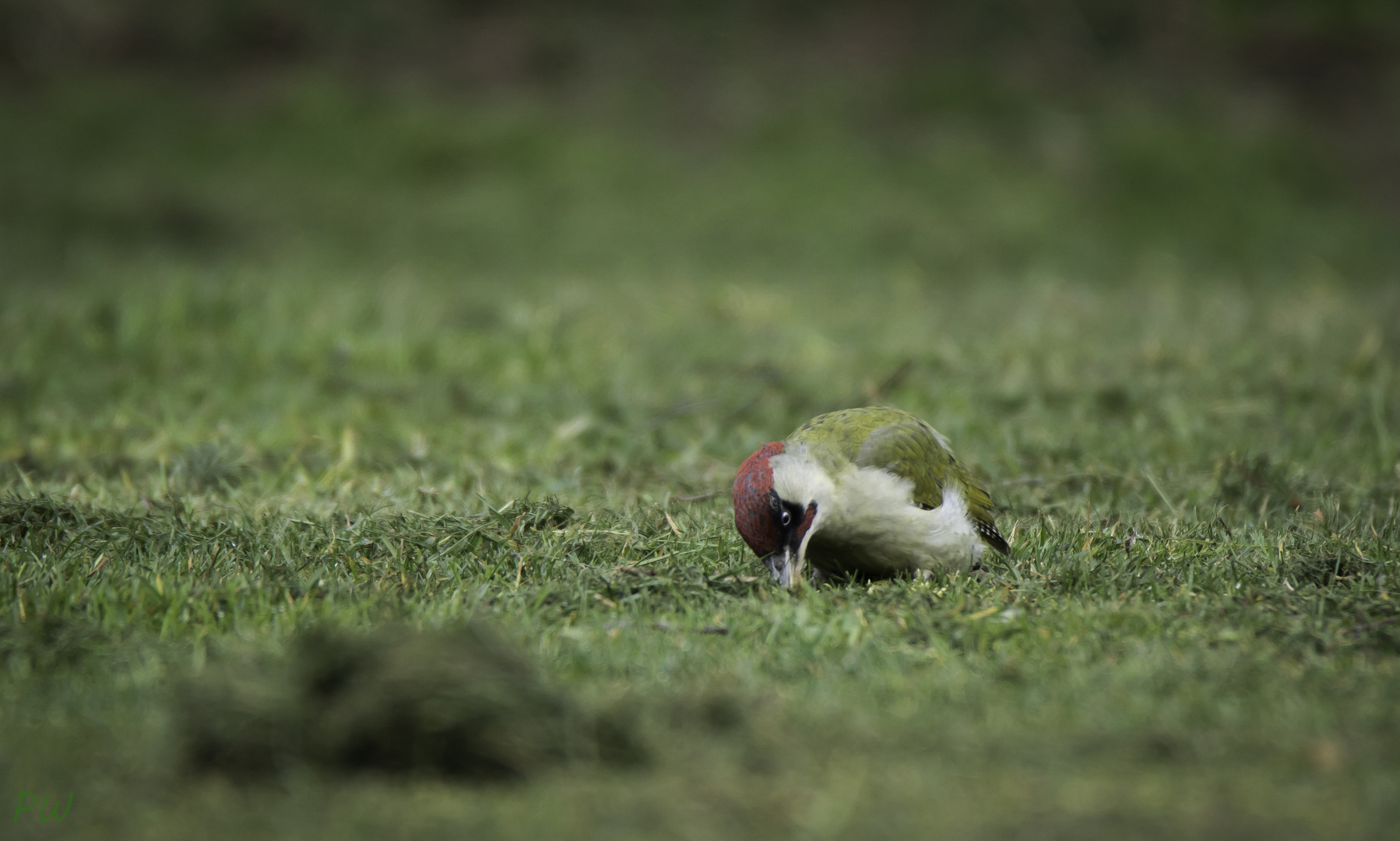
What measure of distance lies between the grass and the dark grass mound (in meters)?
0.02

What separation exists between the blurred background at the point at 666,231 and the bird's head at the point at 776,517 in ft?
5.34

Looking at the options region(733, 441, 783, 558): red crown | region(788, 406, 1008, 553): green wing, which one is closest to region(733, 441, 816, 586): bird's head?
region(733, 441, 783, 558): red crown

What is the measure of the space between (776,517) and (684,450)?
2394mm

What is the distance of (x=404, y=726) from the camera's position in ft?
8.34

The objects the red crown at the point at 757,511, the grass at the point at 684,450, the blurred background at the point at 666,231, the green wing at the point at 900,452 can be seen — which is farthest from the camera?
the blurred background at the point at 666,231

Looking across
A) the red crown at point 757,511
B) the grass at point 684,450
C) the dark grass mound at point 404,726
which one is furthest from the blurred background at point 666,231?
the dark grass mound at point 404,726

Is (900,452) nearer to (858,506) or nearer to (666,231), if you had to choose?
(858,506)

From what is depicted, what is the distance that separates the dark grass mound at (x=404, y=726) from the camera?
8.28 feet

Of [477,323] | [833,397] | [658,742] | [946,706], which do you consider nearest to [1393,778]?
[946,706]

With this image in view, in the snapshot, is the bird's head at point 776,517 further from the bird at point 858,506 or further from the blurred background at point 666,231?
the blurred background at point 666,231

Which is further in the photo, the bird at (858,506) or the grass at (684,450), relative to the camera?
the bird at (858,506)

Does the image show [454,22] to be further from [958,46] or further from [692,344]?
[692,344]

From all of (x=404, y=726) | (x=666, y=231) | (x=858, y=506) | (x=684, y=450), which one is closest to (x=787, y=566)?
(x=858, y=506)

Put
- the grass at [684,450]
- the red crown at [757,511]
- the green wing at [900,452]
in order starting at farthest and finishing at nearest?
the green wing at [900,452] < the red crown at [757,511] < the grass at [684,450]
